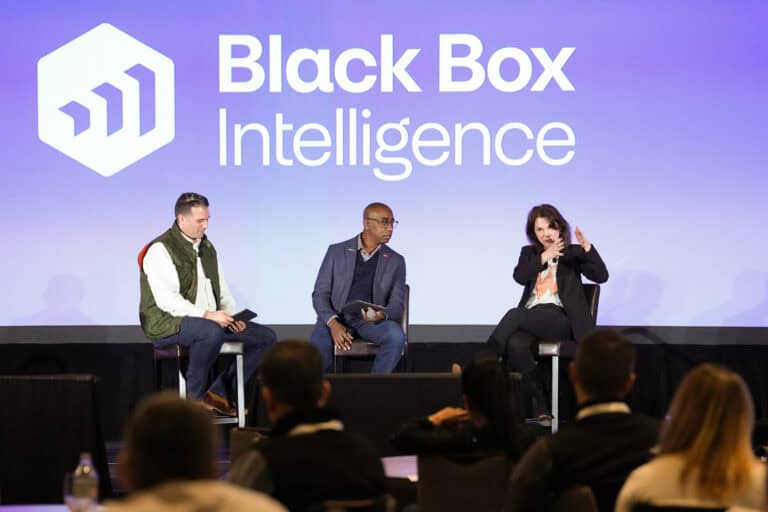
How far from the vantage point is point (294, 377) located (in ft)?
8.30

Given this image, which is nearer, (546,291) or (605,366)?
(605,366)

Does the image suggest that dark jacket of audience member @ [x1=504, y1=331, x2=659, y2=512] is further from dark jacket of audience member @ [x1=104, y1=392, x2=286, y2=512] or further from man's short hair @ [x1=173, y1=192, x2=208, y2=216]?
man's short hair @ [x1=173, y1=192, x2=208, y2=216]

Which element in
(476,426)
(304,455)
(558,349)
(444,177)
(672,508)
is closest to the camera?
(672,508)

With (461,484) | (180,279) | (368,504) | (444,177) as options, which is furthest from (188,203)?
(368,504)

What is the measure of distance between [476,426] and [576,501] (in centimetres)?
55

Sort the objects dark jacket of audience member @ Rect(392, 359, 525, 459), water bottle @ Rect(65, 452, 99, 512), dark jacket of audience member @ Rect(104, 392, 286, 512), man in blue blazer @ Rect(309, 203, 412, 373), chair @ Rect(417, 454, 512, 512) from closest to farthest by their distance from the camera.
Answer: dark jacket of audience member @ Rect(104, 392, 286, 512) → water bottle @ Rect(65, 452, 99, 512) → chair @ Rect(417, 454, 512, 512) → dark jacket of audience member @ Rect(392, 359, 525, 459) → man in blue blazer @ Rect(309, 203, 412, 373)

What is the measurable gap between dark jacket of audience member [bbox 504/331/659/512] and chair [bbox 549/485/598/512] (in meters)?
0.04

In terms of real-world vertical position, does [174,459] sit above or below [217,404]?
above

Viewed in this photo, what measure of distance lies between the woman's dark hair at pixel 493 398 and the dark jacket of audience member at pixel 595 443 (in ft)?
1.02

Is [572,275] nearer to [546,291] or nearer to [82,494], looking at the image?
[546,291]

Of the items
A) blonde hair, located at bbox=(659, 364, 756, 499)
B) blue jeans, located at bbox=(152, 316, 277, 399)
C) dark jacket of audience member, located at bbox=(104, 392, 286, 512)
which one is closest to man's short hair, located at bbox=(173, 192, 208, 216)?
blue jeans, located at bbox=(152, 316, 277, 399)

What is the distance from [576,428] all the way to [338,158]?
448 cm

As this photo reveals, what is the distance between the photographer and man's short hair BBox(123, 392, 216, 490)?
1697 mm

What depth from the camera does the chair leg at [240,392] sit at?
6.04m
